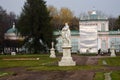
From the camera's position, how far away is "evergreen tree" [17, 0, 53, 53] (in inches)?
2987

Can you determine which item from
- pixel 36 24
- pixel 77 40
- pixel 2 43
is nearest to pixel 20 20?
pixel 36 24

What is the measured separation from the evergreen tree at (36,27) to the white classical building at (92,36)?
9.05 meters

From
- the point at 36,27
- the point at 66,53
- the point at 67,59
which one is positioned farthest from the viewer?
the point at 36,27

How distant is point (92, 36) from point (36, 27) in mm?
12956

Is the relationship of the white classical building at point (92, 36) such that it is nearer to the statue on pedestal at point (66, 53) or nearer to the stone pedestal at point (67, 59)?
the statue on pedestal at point (66, 53)

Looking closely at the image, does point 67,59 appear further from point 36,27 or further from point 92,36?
point 92,36

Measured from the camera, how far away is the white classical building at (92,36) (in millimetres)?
81188

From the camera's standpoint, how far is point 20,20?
77438 millimetres

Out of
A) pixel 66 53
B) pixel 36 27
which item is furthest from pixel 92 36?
pixel 66 53

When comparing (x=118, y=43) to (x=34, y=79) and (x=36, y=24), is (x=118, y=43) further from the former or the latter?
(x=34, y=79)

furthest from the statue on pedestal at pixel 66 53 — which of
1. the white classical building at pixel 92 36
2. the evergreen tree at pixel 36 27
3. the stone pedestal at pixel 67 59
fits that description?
the white classical building at pixel 92 36

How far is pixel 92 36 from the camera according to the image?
8131 centimetres

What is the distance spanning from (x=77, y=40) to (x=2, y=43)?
737 inches

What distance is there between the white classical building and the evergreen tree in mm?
9047
